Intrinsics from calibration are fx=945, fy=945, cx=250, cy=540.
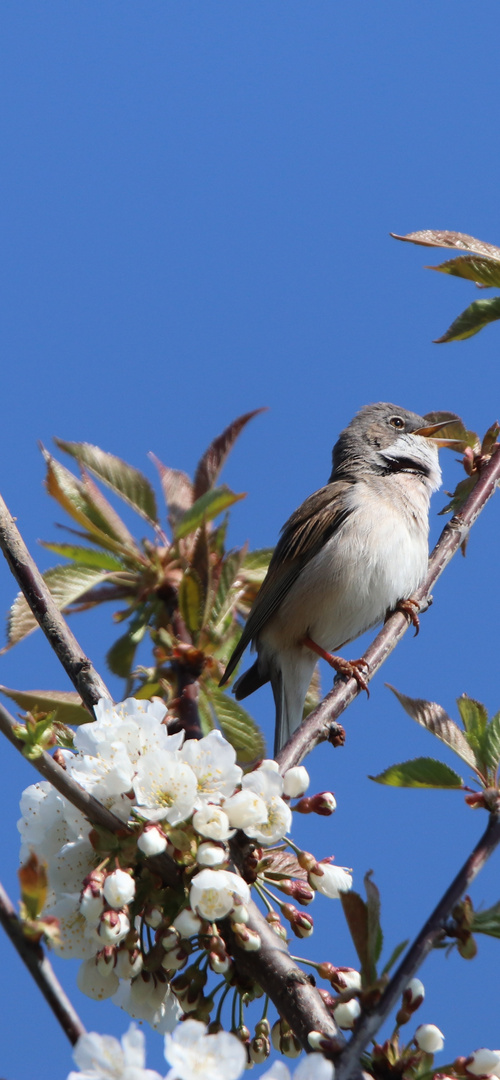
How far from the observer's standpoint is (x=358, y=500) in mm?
5309

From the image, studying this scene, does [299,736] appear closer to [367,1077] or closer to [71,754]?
[71,754]

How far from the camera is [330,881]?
2.08 meters

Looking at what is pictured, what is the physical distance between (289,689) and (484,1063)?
3174mm

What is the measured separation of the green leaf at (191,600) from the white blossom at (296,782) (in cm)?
76

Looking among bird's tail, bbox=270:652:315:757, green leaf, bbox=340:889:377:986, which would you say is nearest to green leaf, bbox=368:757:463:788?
green leaf, bbox=340:889:377:986

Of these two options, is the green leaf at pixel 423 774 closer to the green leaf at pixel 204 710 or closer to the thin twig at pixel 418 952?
the thin twig at pixel 418 952

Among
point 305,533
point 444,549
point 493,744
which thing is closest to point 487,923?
point 493,744

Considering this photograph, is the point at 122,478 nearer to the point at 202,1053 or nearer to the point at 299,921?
the point at 299,921

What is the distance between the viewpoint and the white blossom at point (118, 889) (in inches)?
71.3

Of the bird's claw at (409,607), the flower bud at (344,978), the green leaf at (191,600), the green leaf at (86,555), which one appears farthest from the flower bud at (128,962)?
the bird's claw at (409,607)

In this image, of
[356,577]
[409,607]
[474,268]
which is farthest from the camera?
[356,577]

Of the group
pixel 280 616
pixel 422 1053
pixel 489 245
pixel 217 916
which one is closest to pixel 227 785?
pixel 217 916

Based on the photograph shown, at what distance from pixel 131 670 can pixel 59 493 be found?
633 millimetres

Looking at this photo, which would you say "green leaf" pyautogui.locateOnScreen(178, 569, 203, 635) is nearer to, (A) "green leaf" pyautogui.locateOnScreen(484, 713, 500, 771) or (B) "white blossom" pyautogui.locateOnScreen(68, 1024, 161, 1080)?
(A) "green leaf" pyautogui.locateOnScreen(484, 713, 500, 771)
